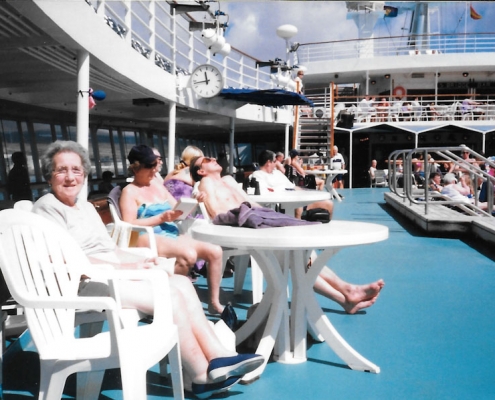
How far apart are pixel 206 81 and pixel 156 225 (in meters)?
6.71

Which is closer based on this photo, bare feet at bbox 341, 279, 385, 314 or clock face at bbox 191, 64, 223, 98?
bare feet at bbox 341, 279, 385, 314

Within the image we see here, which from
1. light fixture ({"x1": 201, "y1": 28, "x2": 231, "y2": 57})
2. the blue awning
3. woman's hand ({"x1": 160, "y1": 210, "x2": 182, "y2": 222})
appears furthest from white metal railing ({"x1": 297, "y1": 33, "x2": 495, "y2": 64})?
woman's hand ({"x1": 160, "y1": 210, "x2": 182, "y2": 222})

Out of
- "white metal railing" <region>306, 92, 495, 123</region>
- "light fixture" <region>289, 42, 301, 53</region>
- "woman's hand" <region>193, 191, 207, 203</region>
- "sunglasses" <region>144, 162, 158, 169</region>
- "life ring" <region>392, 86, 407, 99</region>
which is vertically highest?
"light fixture" <region>289, 42, 301, 53</region>

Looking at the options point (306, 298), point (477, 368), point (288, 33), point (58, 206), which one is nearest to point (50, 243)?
point (58, 206)

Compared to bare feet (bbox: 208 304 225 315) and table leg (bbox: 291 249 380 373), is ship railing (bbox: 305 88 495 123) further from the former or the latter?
table leg (bbox: 291 249 380 373)

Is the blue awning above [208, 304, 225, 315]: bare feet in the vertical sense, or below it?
above

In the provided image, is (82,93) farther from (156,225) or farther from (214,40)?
(214,40)

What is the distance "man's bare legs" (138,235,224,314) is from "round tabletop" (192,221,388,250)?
615 mm

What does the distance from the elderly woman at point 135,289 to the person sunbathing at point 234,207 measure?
73 cm

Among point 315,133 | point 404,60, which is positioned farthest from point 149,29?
point 404,60

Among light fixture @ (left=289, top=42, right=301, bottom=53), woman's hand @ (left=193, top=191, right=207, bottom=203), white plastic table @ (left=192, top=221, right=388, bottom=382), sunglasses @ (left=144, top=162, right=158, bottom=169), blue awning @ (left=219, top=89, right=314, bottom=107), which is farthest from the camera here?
light fixture @ (left=289, top=42, right=301, bottom=53)

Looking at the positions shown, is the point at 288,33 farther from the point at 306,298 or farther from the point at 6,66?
the point at 306,298

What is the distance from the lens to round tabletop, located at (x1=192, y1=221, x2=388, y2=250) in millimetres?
1974

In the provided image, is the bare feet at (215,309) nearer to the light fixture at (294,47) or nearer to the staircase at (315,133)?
the staircase at (315,133)
